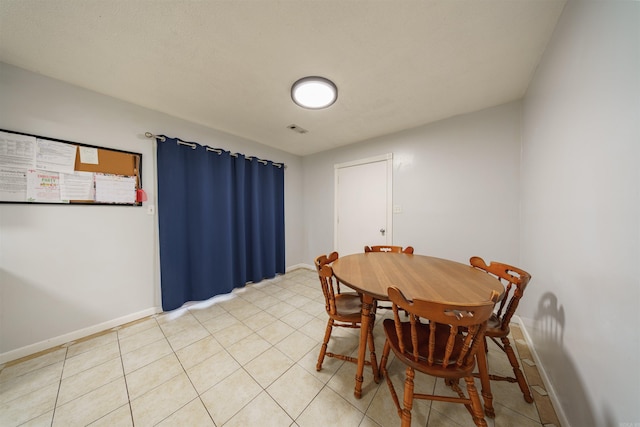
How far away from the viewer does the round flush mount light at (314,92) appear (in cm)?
167

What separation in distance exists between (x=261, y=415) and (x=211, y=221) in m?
2.14

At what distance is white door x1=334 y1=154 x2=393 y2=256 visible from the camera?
2871 mm

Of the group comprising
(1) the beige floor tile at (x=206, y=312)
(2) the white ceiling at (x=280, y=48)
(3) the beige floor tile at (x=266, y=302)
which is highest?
(2) the white ceiling at (x=280, y=48)

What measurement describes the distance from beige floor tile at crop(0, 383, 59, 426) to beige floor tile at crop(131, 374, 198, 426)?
0.52m

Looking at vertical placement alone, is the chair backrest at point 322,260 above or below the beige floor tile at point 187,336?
above

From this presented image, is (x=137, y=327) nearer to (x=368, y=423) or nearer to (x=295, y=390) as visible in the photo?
(x=295, y=390)

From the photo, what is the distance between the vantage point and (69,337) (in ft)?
5.71

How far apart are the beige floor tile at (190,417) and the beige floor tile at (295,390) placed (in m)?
0.37

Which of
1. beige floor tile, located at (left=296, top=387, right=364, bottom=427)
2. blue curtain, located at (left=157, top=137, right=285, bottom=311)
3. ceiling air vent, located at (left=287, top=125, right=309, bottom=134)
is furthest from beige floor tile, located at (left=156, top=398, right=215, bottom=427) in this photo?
ceiling air vent, located at (left=287, top=125, right=309, bottom=134)

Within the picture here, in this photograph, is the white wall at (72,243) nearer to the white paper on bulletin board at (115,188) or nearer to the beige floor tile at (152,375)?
the white paper on bulletin board at (115,188)

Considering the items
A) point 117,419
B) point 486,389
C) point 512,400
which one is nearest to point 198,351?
point 117,419

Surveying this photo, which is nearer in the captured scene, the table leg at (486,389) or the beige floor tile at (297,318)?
the table leg at (486,389)

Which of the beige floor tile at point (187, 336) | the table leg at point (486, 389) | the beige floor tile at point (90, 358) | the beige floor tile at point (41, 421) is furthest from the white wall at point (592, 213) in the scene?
the beige floor tile at point (90, 358)

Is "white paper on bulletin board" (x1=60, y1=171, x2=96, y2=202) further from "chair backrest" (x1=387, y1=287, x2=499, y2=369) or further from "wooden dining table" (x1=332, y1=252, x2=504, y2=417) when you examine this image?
"chair backrest" (x1=387, y1=287, x2=499, y2=369)
